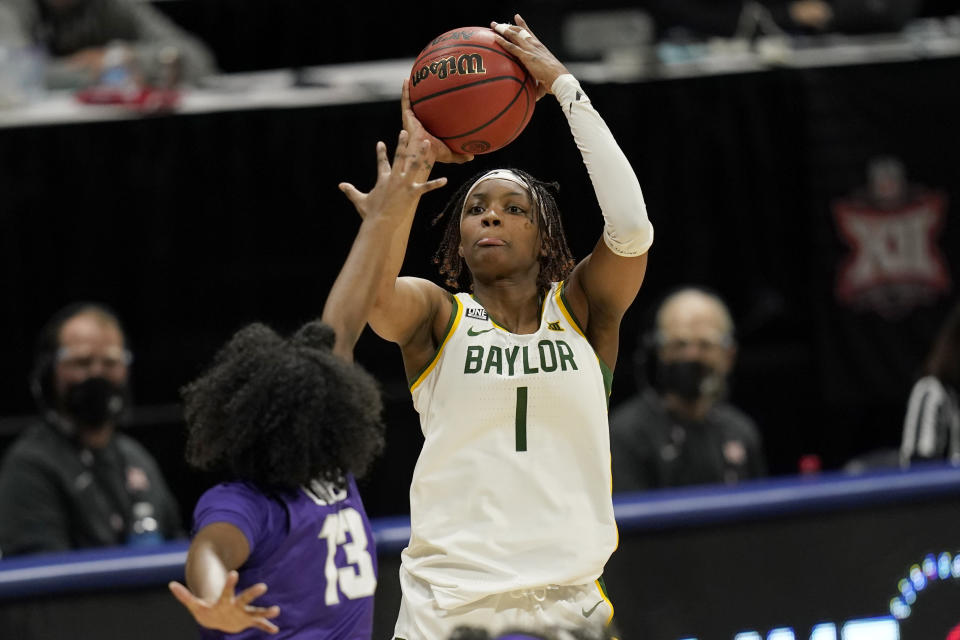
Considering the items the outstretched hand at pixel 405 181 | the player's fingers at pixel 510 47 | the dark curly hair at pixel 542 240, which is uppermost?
the player's fingers at pixel 510 47

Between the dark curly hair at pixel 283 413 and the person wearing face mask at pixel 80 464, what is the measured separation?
1517 millimetres

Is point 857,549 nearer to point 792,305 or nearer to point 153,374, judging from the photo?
point 792,305

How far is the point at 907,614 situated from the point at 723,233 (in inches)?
106

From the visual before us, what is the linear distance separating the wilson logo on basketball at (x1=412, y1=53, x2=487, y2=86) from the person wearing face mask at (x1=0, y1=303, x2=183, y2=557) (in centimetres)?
221

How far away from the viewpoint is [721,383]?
5.80 metres

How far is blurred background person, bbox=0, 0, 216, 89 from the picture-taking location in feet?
20.8

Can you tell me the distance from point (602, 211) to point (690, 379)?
8.37 ft

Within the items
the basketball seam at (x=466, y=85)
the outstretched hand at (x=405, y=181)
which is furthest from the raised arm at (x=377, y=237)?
the basketball seam at (x=466, y=85)

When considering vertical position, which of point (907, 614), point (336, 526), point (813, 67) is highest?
point (813, 67)

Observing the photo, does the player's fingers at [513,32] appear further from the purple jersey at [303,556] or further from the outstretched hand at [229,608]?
the outstretched hand at [229,608]

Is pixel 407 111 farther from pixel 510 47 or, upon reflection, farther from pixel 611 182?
pixel 611 182

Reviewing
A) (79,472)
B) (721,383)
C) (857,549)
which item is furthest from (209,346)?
(857,549)

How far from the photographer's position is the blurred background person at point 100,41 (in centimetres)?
635

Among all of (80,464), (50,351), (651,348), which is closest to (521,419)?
(80,464)
